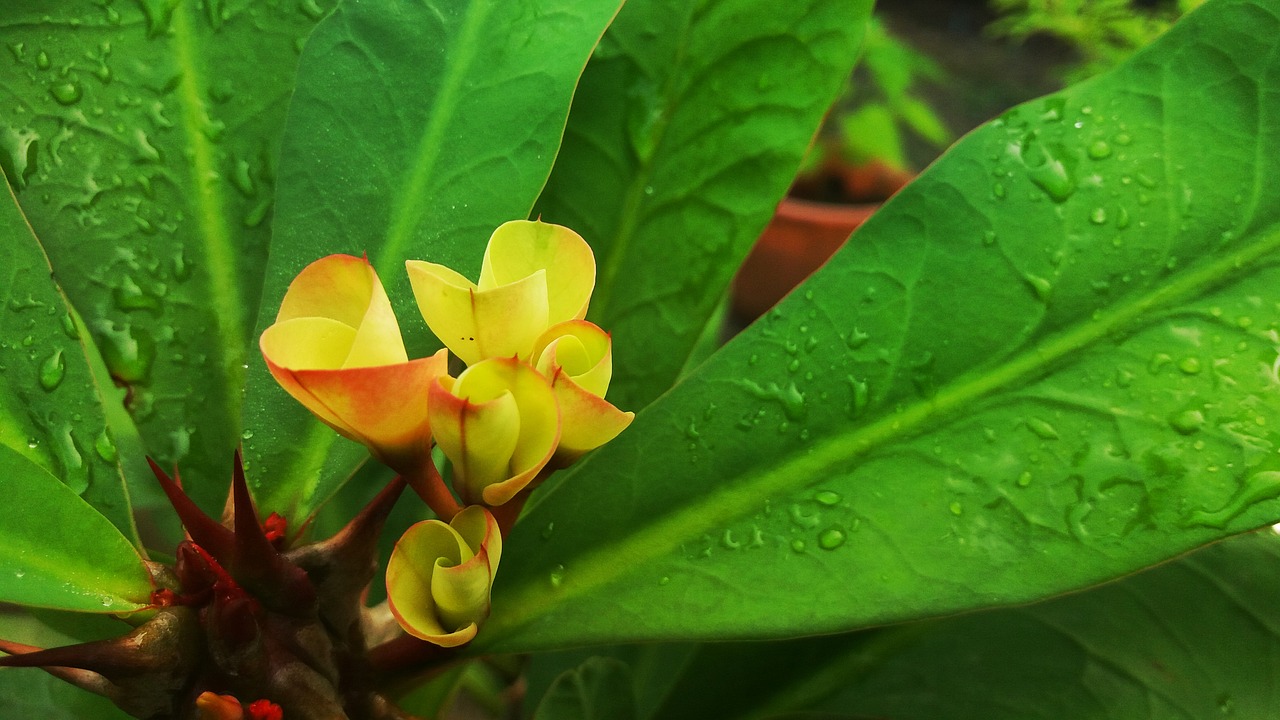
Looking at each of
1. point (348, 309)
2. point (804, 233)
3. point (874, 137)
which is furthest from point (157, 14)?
point (874, 137)

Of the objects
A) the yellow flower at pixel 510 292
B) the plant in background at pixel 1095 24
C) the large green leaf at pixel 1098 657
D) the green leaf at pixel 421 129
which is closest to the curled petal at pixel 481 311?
the yellow flower at pixel 510 292

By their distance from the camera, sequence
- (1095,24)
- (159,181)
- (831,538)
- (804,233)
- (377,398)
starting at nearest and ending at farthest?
(377,398) → (831,538) → (159,181) → (1095,24) → (804,233)

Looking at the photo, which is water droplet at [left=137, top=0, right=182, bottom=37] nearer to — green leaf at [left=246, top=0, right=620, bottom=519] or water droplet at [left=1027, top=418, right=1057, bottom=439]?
green leaf at [left=246, top=0, right=620, bottom=519]

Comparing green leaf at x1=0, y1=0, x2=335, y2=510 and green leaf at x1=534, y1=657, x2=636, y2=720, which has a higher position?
green leaf at x1=0, y1=0, x2=335, y2=510

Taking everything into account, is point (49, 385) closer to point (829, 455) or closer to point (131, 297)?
point (131, 297)

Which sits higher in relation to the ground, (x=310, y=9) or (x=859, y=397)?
(x=310, y=9)

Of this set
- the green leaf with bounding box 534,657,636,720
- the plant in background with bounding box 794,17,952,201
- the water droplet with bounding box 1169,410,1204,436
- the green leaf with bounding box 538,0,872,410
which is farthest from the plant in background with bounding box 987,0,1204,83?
the green leaf with bounding box 534,657,636,720

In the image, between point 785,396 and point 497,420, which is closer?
point 497,420
